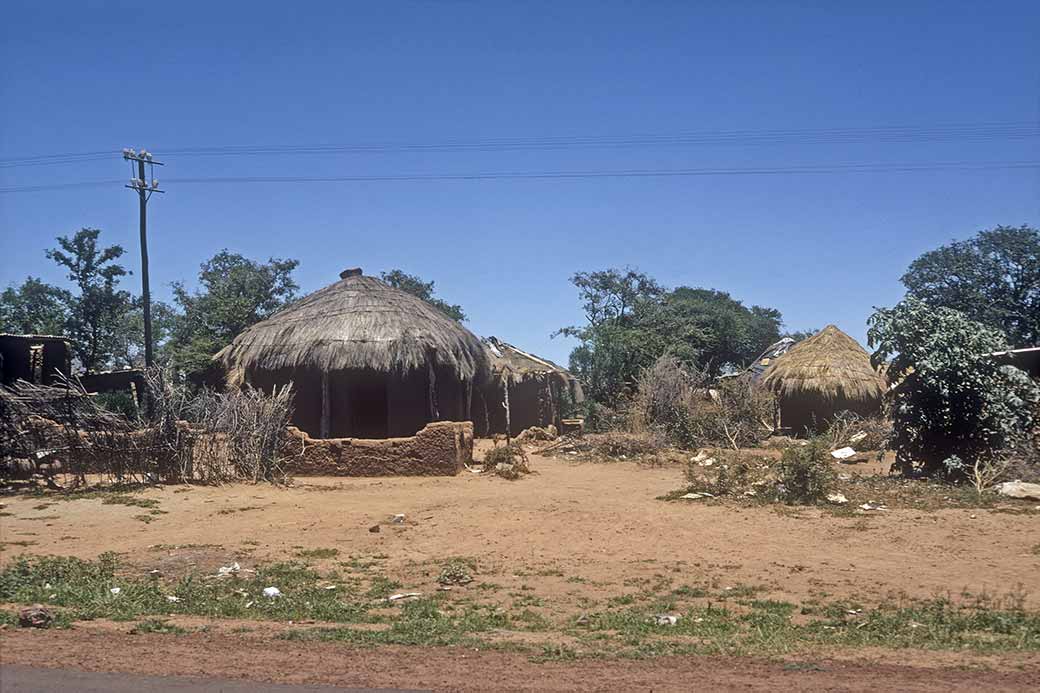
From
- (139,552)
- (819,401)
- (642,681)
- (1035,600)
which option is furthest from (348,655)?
(819,401)

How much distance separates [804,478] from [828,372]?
484 inches

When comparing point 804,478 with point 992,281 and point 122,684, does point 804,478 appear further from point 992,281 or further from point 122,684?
point 992,281

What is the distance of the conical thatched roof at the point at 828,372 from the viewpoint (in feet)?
76.5

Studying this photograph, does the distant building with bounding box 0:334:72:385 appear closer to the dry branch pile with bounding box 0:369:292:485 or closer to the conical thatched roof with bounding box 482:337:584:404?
the dry branch pile with bounding box 0:369:292:485

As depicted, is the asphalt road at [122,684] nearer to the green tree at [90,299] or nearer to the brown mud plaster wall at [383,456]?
the brown mud plaster wall at [383,456]

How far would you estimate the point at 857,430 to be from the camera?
70.0 feet

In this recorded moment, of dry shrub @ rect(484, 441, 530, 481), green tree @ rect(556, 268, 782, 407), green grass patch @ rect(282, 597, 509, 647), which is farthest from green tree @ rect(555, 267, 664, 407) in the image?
green grass patch @ rect(282, 597, 509, 647)

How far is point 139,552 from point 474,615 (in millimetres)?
4385

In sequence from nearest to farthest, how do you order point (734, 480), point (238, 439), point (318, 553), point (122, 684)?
point (122, 684) → point (318, 553) → point (734, 480) → point (238, 439)

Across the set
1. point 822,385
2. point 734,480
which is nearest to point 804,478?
point 734,480

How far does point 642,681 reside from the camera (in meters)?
5.15

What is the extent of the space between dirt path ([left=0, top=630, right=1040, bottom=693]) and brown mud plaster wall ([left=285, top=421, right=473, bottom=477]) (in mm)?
9143

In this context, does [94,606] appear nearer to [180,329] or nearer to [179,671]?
[179,671]

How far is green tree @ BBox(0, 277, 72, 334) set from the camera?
28641 mm
